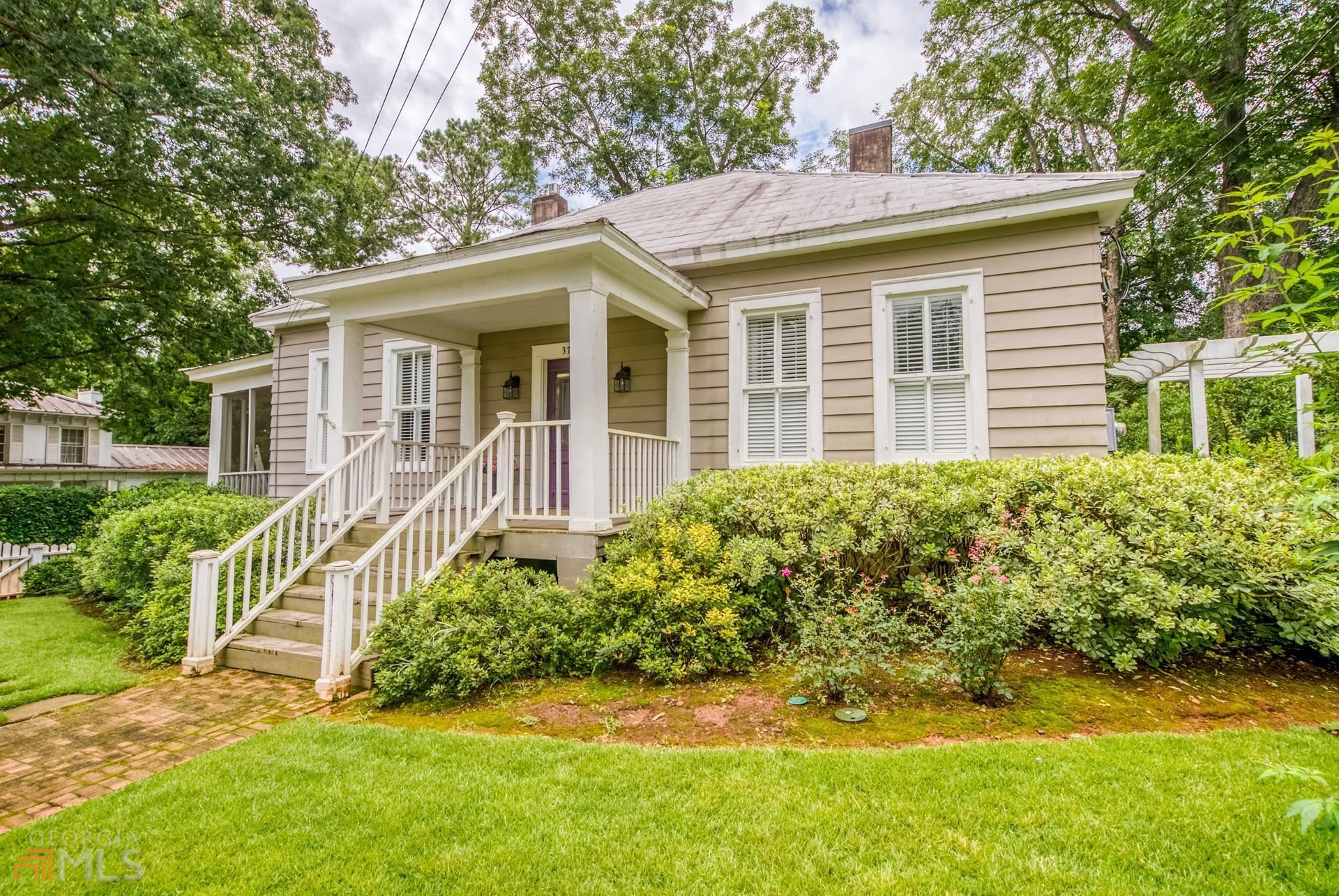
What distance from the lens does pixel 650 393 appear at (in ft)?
23.1

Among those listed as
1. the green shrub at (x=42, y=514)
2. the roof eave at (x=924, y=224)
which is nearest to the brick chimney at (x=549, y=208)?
the roof eave at (x=924, y=224)

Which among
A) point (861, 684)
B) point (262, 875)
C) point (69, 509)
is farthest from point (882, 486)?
point (69, 509)

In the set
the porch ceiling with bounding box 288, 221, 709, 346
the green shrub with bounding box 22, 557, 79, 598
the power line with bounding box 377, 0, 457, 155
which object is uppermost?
the power line with bounding box 377, 0, 457, 155

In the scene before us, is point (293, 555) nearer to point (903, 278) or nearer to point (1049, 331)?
point (903, 278)

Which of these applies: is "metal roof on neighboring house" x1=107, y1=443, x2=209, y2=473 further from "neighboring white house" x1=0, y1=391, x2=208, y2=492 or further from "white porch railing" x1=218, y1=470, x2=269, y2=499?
"white porch railing" x1=218, y1=470, x2=269, y2=499

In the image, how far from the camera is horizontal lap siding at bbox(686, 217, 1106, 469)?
17.3ft

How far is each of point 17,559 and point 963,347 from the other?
1427cm

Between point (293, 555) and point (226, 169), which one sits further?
point (226, 169)

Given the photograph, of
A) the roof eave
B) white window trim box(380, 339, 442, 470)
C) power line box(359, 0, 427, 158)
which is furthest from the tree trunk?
white window trim box(380, 339, 442, 470)

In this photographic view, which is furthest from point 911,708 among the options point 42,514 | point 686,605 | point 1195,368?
point 42,514

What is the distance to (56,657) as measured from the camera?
16.6 ft

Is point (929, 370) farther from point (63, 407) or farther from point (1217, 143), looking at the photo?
point (63, 407)

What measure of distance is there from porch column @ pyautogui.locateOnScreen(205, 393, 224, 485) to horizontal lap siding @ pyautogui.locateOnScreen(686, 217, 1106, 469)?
10.4 m

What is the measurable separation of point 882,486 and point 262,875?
406 cm
